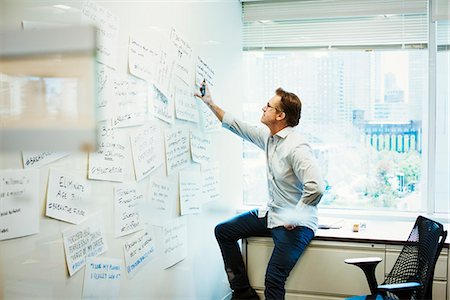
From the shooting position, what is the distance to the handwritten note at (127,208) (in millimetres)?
1848

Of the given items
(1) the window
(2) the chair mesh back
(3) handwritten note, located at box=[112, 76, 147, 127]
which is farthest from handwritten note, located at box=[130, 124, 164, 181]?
(1) the window

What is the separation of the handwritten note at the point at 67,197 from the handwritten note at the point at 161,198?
0.49 metres

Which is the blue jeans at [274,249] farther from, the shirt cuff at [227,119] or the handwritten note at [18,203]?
the handwritten note at [18,203]

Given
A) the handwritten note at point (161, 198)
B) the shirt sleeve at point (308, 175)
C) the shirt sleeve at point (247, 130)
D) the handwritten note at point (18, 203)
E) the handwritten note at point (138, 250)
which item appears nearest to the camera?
the handwritten note at point (18, 203)

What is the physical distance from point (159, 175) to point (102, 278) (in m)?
0.58

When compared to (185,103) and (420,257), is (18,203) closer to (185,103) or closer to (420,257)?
(185,103)

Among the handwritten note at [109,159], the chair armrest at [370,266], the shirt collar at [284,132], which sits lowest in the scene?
the chair armrest at [370,266]

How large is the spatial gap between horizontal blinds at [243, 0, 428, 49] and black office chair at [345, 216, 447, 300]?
56.3 inches

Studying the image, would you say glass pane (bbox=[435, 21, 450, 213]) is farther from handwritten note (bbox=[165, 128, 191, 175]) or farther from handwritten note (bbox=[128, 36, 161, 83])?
handwritten note (bbox=[128, 36, 161, 83])

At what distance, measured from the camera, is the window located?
127 inches

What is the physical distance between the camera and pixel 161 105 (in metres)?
2.20

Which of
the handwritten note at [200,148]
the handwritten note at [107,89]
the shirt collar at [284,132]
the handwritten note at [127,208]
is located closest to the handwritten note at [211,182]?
the handwritten note at [200,148]

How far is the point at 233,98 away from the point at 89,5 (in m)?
1.71

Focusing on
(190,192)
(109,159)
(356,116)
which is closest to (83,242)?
(109,159)
